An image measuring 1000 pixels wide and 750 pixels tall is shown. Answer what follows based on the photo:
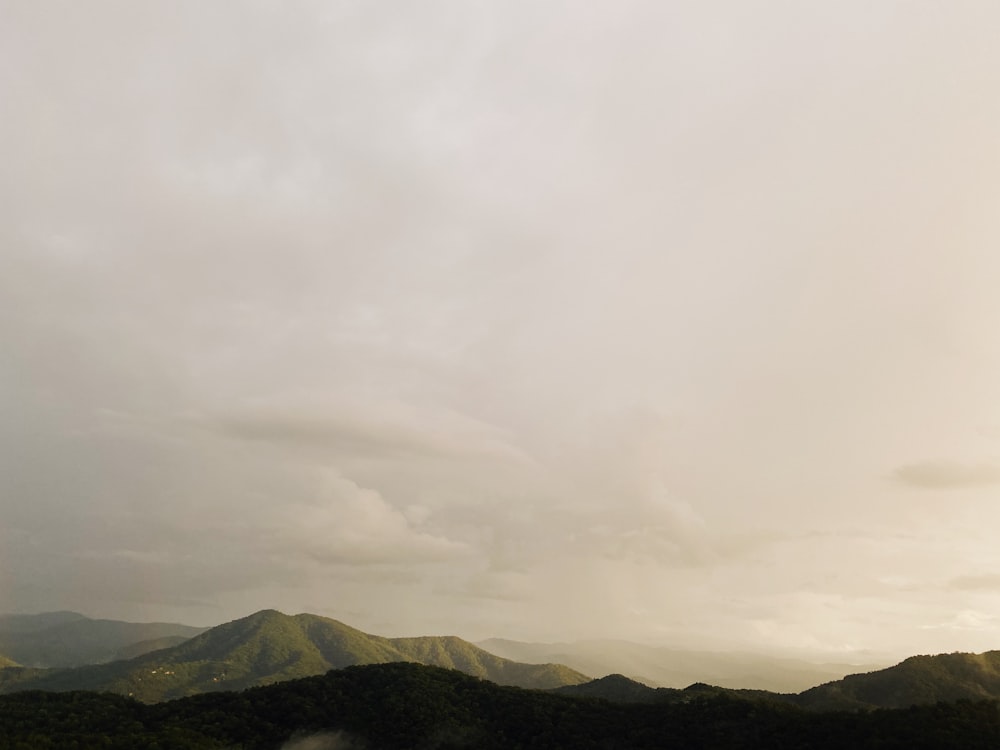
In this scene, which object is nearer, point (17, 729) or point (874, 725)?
point (874, 725)

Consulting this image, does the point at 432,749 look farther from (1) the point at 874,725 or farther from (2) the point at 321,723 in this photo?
(1) the point at 874,725

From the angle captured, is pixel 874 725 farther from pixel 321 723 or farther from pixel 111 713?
pixel 111 713

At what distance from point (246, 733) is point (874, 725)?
17460 centimetres

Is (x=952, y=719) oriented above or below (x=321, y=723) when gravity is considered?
above

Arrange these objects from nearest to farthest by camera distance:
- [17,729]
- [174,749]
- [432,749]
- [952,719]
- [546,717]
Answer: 1. [952,719]
2. [174,749]
3. [17,729]
4. [432,749]
5. [546,717]

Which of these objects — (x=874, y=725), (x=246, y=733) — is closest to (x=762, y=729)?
(x=874, y=725)

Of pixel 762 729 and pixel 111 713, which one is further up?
pixel 762 729

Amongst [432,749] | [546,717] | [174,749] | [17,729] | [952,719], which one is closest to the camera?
[952,719]

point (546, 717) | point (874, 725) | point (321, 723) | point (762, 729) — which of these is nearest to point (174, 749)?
point (321, 723)

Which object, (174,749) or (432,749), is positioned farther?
(432,749)

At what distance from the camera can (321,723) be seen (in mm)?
199875

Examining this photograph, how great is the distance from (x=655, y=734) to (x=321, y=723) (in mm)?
107002

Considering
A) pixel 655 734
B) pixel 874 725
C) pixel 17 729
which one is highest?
pixel 874 725

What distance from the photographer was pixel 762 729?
161 meters
